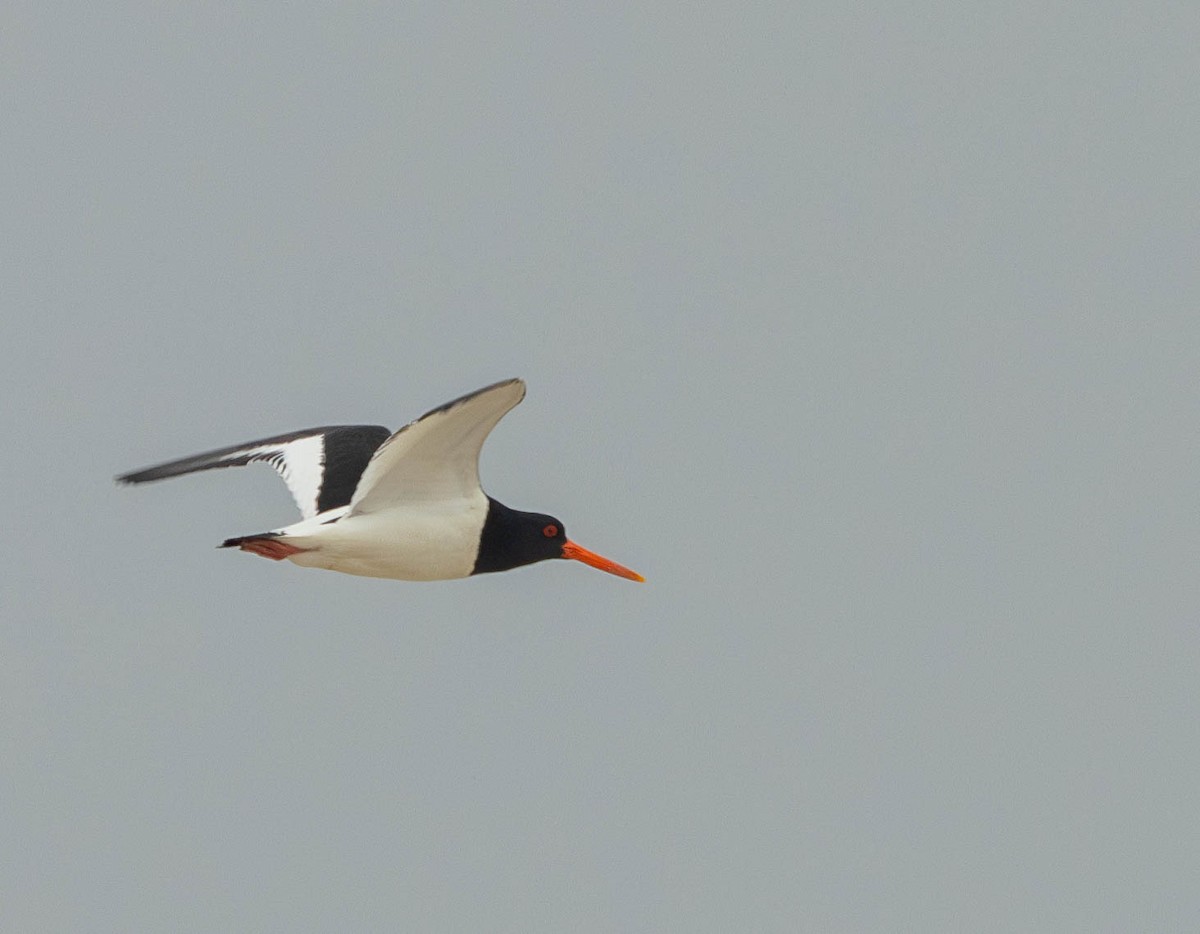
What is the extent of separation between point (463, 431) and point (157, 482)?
3.26m

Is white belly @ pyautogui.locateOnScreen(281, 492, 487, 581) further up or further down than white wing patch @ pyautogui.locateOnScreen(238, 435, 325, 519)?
further down

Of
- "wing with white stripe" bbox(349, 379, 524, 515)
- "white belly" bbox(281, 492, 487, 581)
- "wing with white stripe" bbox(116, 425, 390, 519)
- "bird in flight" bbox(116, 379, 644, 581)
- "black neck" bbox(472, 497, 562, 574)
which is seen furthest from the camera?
"wing with white stripe" bbox(116, 425, 390, 519)

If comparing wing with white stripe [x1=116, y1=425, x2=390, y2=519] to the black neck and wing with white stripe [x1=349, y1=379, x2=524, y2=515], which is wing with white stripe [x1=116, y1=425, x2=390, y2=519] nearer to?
wing with white stripe [x1=349, y1=379, x2=524, y2=515]

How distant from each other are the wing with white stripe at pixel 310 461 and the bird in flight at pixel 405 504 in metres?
0.01

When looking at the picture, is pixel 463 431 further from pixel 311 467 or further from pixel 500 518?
pixel 311 467

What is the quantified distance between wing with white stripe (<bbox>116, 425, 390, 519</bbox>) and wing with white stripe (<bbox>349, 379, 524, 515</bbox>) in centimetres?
67

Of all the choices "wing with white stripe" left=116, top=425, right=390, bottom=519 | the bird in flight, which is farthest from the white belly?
"wing with white stripe" left=116, top=425, right=390, bottom=519

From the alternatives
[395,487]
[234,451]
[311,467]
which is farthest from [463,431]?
[234,451]

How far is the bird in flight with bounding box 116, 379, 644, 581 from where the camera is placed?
12.3 meters

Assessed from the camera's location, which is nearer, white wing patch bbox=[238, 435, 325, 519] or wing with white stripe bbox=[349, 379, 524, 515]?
wing with white stripe bbox=[349, 379, 524, 515]

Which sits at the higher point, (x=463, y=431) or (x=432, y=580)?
(x=463, y=431)

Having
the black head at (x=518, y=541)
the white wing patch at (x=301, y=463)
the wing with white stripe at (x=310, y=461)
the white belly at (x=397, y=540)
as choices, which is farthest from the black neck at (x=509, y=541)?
the white wing patch at (x=301, y=463)

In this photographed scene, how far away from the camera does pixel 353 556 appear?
43.2 ft

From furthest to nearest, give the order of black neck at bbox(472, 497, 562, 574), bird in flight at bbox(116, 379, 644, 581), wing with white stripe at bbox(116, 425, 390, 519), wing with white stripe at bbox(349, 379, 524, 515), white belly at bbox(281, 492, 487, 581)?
wing with white stripe at bbox(116, 425, 390, 519)
black neck at bbox(472, 497, 562, 574)
white belly at bbox(281, 492, 487, 581)
bird in flight at bbox(116, 379, 644, 581)
wing with white stripe at bbox(349, 379, 524, 515)
